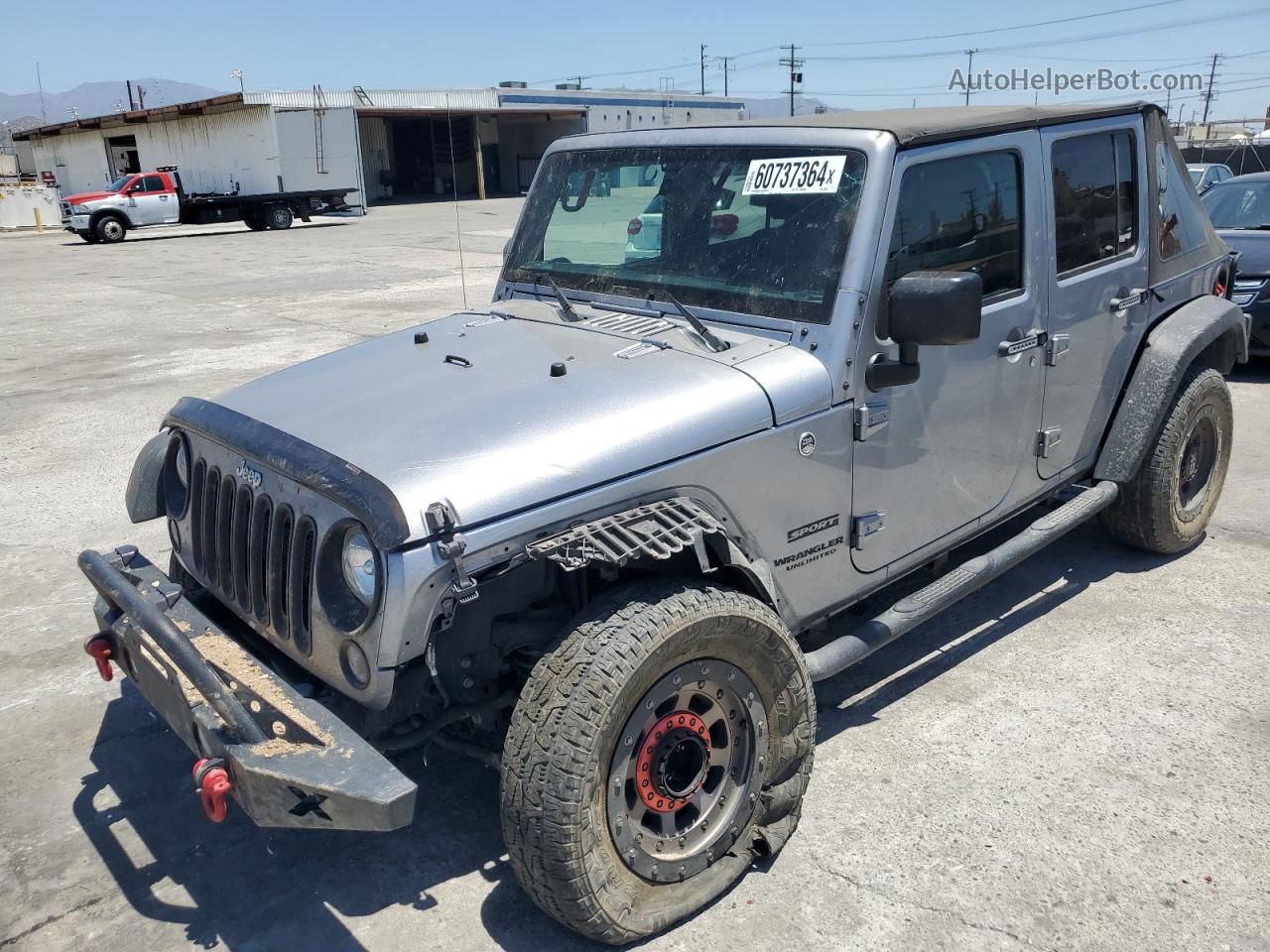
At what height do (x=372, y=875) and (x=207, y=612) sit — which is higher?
(x=207, y=612)

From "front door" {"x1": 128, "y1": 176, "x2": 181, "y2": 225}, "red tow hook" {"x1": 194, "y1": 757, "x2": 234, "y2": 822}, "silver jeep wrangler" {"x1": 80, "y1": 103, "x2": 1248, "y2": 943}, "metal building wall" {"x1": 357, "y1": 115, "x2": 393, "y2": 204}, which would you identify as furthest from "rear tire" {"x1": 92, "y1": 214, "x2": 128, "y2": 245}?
"red tow hook" {"x1": 194, "y1": 757, "x2": 234, "y2": 822}

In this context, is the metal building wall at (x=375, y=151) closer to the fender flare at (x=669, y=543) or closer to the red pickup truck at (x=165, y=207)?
Answer: the red pickup truck at (x=165, y=207)

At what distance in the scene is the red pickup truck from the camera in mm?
28562

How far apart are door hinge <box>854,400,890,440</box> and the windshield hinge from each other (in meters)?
1.38

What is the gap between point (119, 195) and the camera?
29.0 metres

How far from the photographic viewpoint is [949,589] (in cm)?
373

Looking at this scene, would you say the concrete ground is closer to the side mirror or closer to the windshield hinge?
the windshield hinge

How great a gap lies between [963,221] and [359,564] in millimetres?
2331

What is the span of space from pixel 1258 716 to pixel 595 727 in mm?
2611

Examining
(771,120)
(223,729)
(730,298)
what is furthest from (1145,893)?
(771,120)

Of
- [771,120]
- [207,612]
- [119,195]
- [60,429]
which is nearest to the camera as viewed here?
[207,612]

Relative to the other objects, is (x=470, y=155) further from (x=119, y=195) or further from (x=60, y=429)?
(x=60, y=429)

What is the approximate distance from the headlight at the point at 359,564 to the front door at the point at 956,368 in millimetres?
1542

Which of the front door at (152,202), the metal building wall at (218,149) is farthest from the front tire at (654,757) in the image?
the metal building wall at (218,149)
